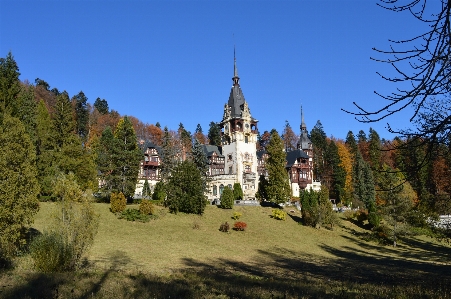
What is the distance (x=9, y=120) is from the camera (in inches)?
Answer: 831

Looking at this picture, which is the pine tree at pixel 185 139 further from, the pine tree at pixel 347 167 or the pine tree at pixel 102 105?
the pine tree at pixel 347 167

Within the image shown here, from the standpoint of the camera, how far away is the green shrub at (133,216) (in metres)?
36.4

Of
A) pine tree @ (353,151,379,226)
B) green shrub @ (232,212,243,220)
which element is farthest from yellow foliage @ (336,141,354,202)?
green shrub @ (232,212,243,220)

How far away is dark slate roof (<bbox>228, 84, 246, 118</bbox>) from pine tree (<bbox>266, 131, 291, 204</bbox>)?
12743mm

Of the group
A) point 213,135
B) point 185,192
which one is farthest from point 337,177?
point 185,192

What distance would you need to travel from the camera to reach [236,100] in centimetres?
6625

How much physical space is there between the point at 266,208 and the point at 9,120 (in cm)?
3670

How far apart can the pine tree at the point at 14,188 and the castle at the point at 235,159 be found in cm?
4088

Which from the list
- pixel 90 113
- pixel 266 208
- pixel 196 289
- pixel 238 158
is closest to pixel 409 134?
pixel 196 289

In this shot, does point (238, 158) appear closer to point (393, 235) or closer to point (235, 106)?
point (235, 106)

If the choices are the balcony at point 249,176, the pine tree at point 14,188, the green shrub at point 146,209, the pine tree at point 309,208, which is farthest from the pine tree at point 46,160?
the balcony at point 249,176

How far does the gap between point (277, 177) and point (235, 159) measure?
472 inches

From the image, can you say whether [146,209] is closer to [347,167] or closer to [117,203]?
[117,203]

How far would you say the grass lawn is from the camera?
11.2m
